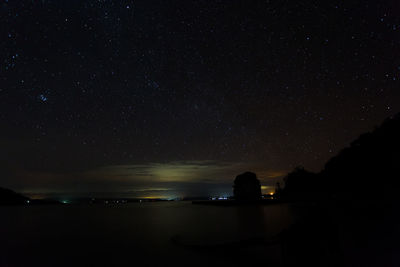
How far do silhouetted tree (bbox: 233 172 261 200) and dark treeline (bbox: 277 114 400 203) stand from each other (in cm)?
4247

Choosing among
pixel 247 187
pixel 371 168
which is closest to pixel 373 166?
pixel 371 168

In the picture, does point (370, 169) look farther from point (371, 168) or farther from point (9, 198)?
point (9, 198)

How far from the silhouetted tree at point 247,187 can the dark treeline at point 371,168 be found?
42475 mm

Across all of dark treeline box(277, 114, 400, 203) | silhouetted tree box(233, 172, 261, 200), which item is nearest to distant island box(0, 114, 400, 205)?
dark treeline box(277, 114, 400, 203)

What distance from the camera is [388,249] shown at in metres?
12.6

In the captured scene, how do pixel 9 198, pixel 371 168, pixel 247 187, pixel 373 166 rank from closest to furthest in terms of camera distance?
pixel 373 166 → pixel 371 168 → pixel 247 187 → pixel 9 198

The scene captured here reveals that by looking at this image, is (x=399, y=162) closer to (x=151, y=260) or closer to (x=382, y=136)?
(x=382, y=136)

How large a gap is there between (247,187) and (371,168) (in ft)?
231

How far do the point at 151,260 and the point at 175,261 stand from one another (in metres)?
1.86

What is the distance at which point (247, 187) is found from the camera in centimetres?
11956

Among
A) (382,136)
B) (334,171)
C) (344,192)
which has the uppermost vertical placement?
(382,136)

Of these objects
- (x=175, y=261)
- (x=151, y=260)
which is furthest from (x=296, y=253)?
(x=151, y=260)

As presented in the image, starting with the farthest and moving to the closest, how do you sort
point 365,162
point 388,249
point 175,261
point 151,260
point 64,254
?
1. point 365,162
2. point 64,254
3. point 151,260
4. point 175,261
5. point 388,249

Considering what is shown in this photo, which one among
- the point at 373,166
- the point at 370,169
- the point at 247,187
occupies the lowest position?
the point at 247,187
